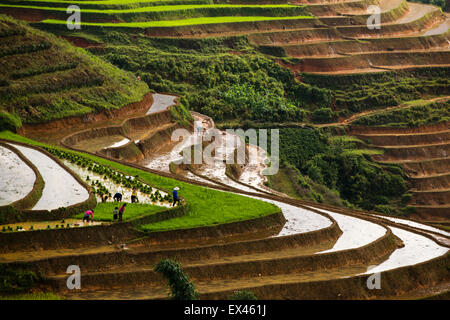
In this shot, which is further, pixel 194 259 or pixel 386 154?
pixel 386 154

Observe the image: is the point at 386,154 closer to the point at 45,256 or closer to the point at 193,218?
the point at 193,218

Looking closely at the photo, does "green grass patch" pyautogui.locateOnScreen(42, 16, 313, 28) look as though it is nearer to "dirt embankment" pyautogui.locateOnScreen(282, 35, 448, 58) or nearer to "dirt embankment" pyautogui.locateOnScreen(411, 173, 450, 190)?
"dirt embankment" pyautogui.locateOnScreen(282, 35, 448, 58)

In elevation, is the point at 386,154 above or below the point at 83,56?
below

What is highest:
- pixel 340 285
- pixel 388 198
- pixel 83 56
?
pixel 83 56

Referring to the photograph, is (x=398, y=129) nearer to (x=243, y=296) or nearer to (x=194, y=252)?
(x=194, y=252)

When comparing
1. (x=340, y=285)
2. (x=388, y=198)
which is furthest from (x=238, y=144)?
(x=340, y=285)

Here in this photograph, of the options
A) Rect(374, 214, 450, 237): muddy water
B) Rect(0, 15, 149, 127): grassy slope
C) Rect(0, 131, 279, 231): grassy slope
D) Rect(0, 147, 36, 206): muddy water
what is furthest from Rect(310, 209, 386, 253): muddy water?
Rect(0, 15, 149, 127): grassy slope
